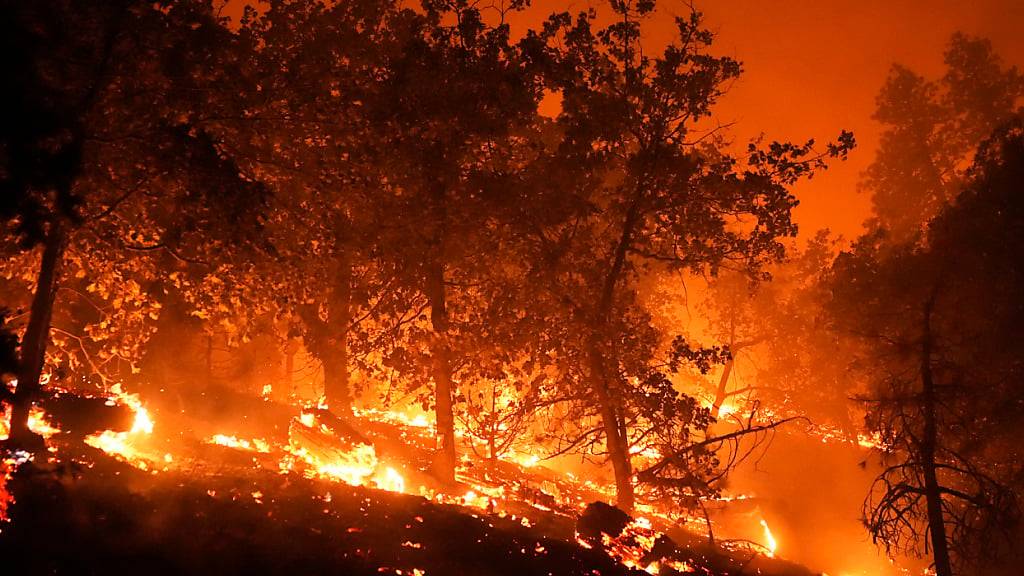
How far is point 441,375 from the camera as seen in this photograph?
14.4m

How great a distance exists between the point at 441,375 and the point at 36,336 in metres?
7.75

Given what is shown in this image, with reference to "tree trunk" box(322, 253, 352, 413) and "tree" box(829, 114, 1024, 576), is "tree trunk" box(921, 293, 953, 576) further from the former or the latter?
"tree trunk" box(322, 253, 352, 413)

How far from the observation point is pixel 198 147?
8.76 m

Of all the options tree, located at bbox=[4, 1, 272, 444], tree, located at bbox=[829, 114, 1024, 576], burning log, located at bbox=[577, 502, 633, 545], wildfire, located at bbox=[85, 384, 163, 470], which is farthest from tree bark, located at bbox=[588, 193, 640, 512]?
wildfire, located at bbox=[85, 384, 163, 470]

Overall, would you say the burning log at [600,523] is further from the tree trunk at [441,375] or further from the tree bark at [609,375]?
the tree trunk at [441,375]

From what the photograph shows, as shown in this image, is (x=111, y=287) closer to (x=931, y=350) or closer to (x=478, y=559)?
(x=478, y=559)

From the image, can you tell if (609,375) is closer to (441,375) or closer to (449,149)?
(441,375)

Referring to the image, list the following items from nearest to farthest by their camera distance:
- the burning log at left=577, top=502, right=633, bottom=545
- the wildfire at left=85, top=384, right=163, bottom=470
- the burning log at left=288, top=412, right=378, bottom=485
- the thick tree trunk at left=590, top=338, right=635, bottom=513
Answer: the burning log at left=577, top=502, right=633, bottom=545 → the wildfire at left=85, top=384, right=163, bottom=470 → the thick tree trunk at left=590, top=338, right=635, bottom=513 → the burning log at left=288, top=412, right=378, bottom=485

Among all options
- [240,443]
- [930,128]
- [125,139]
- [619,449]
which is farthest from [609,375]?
[930,128]

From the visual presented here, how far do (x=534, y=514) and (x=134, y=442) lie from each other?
802 centimetres

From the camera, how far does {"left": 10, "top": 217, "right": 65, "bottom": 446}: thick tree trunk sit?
9117mm

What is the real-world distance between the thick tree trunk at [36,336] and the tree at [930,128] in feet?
129

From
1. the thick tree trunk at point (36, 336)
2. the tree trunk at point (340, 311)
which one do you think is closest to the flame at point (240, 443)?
the tree trunk at point (340, 311)

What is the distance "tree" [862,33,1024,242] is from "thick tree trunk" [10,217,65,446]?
129 ft
